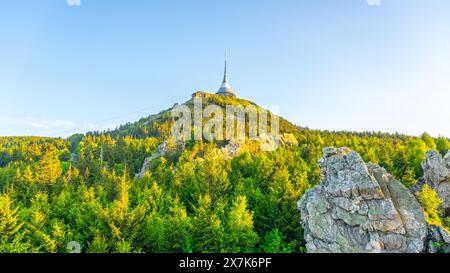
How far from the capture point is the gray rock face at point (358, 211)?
84.6ft

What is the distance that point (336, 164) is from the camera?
3042 centimetres

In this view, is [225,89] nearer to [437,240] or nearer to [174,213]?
[174,213]

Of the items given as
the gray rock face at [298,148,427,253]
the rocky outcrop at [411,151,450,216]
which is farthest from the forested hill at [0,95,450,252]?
the rocky outcrop at [411,151,450,216]

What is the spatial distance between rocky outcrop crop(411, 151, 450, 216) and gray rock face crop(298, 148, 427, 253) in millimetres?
11519

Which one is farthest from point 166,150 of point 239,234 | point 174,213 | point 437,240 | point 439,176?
point 437,240

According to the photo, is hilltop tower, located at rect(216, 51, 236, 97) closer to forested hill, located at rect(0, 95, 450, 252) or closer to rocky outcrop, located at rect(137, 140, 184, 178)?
rocky outcrop, located at rect(137, 140, 184, 178)

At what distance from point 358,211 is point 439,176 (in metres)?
17.0

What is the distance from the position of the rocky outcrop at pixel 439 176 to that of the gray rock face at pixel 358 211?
1152 cm

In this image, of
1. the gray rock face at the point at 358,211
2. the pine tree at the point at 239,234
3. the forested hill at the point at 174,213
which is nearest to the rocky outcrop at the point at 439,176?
the forested hill at the point at 174,213

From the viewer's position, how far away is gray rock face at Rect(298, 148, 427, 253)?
2578cm

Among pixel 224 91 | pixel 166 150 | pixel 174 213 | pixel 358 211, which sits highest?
pixel 224 91

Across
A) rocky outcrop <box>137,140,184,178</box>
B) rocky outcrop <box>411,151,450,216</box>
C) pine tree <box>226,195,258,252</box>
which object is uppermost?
rocky outcrop <box>137,140,184,178</box>

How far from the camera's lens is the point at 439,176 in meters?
36.7
